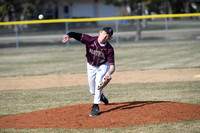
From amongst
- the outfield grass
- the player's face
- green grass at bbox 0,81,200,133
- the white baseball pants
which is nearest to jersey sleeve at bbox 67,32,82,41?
the player's face

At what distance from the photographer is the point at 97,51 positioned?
247 inches

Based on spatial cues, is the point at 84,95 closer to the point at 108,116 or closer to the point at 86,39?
the point at 108,116

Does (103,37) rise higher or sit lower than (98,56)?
higher

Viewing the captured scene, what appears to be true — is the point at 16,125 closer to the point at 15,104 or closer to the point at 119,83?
the point at 15,104

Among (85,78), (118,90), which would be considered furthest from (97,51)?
(85,78)

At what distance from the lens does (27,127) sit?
18.6ft

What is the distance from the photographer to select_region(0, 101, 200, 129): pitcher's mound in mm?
5758

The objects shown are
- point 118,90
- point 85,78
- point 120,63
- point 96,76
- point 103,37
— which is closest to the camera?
point 103,37

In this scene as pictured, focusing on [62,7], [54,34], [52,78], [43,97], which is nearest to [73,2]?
[62,7]

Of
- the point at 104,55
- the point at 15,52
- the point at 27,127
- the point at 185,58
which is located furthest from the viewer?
the point at 15,52

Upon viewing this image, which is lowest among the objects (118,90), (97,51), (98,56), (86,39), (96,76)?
(118,90)

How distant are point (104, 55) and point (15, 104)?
304cm

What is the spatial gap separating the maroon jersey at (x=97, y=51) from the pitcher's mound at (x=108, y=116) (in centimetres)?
106

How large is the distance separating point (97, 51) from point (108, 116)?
4.21 ft
